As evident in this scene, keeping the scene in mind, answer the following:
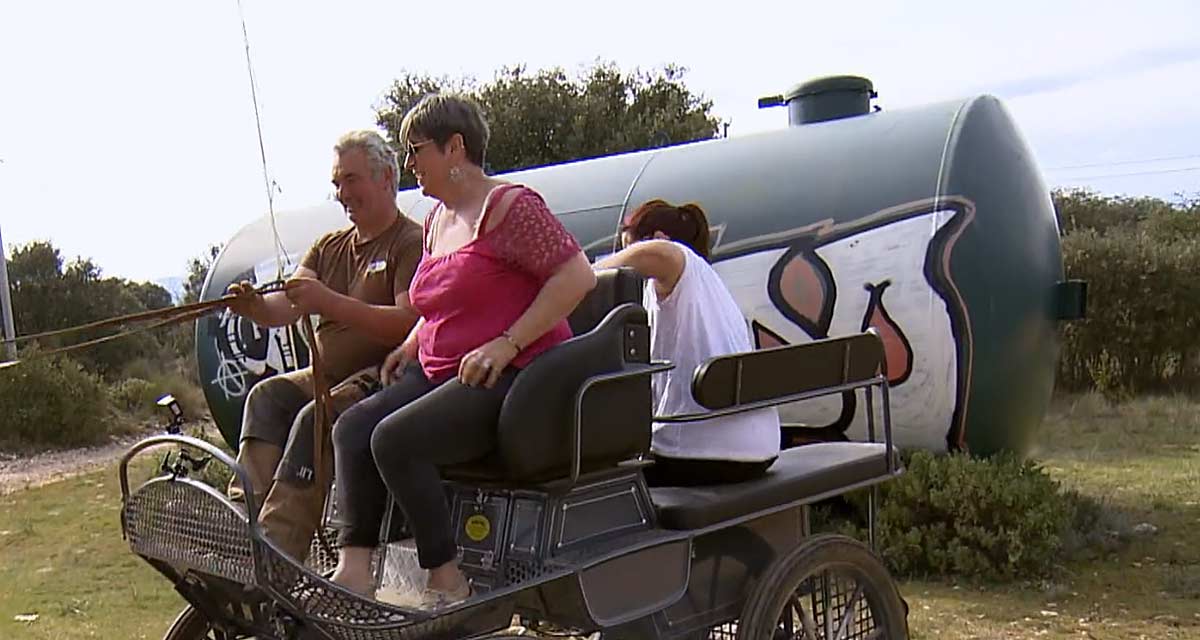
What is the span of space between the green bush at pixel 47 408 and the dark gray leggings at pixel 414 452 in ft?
45.2

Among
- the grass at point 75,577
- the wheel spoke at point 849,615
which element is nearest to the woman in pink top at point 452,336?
the wheel spoke at point 849,615

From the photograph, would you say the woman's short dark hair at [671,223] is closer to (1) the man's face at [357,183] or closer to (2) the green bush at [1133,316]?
(1) the man's face at [357,183]

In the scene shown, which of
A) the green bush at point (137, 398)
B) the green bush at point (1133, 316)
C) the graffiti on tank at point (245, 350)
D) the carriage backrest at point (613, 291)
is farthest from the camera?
the green bush at point (137, 398)

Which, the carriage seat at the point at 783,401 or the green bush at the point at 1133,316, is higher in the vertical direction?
the carriage seat at the point at 783,401

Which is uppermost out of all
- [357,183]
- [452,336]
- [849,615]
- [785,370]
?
[357,183]

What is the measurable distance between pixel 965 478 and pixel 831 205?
182cm

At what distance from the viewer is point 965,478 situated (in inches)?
273

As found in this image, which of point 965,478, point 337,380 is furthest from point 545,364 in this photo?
point 965,478

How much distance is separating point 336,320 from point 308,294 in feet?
0.52

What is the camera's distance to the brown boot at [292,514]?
3.64 metres

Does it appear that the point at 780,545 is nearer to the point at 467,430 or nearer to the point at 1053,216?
the point at 467,430

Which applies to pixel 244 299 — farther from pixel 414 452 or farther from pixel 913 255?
pixel 913 255

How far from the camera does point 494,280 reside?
344cm

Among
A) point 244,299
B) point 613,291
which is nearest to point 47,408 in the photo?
point 244,299
